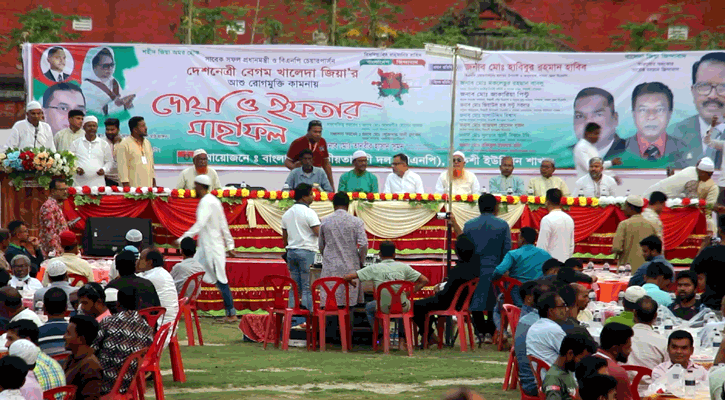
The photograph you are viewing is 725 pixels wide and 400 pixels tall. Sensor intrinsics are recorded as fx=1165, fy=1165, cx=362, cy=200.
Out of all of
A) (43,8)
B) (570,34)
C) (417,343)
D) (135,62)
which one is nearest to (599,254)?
(417,343)

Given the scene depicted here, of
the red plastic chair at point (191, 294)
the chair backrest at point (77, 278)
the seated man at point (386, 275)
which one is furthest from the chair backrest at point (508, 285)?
the chair backrest at point (77, 278)

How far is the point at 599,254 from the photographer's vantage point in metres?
14.7

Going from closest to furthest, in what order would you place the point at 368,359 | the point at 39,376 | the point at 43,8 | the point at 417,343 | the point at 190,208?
the point at 39,376 → the point at 368,359 → the point at 417,343 → the point at 190,208 → the point at 43,8

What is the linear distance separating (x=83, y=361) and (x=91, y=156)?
30.5 ft

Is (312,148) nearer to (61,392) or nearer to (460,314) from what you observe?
(460,314)

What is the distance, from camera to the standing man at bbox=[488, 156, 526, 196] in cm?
1636

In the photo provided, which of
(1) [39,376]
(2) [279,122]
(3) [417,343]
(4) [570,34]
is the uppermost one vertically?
(4) [570,34]

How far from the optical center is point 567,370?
6.42m

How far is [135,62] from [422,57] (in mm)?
4408

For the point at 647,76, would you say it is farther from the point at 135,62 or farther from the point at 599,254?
the point at 135,62

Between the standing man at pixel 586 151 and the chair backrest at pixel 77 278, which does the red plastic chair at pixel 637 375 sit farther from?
the standing man at pixel 586 151

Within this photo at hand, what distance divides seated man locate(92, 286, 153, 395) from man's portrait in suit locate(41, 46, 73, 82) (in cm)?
1066

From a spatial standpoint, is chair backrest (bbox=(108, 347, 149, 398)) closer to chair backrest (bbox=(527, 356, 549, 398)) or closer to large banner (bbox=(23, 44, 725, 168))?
chair backrest (bbox=(527, 356, 549, 398))

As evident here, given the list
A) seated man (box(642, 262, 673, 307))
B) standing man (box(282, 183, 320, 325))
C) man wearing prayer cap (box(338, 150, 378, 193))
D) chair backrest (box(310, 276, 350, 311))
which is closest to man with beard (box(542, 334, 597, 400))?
seated man (box(642, 262, 673, 307))
